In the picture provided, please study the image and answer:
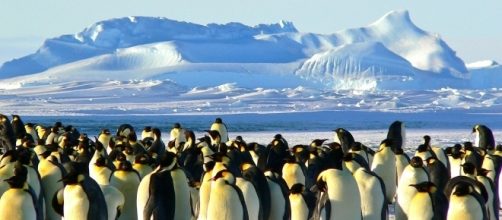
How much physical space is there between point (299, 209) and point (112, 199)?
156cm

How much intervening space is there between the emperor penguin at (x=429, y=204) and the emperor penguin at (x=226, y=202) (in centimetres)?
123

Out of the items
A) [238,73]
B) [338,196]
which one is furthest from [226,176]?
[238,73]

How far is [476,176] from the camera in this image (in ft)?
27.2

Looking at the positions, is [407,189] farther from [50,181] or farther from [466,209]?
[50,181]

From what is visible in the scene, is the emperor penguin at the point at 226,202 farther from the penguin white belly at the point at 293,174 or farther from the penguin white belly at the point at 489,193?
the penguin white belly at the point at 489,193

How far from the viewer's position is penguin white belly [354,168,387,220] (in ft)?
25.8

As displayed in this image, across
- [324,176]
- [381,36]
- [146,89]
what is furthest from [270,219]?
[381,36]

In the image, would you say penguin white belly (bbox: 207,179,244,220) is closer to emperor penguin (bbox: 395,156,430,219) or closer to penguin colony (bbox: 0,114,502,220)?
penguin colony (bbox: 0,114,502,220)

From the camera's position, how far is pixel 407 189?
8094 mm

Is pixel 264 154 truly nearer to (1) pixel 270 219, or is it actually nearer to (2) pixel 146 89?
(1) pixel 270 219

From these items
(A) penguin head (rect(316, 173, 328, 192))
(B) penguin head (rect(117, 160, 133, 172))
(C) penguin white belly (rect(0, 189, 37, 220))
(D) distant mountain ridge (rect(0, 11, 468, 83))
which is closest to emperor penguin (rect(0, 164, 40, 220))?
(C) penguin white belly (rect(0, 189, 37, 220))

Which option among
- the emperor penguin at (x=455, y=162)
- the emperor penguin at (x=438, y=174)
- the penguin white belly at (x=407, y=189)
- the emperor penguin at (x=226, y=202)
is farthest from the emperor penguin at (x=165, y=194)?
the emperor penguin at (x=455, y=162)

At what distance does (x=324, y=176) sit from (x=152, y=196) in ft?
4.30

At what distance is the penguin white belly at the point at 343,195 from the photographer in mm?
7375
